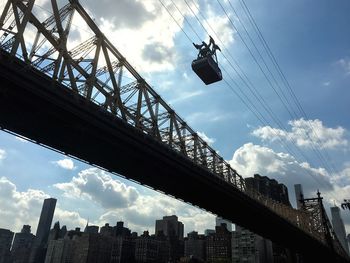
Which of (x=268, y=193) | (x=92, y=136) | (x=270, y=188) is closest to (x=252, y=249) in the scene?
(x=268, y=193)

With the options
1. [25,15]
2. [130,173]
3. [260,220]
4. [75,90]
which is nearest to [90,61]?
[75,90]

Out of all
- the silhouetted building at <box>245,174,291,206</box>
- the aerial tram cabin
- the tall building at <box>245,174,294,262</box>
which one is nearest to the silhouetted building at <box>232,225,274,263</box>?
the tall building at <box>245,174,294,262</box>

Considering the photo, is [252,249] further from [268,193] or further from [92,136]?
[92,136]

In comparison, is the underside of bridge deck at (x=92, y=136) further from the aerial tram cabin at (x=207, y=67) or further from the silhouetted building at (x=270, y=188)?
the silhouetted building at (x=270, y=188)

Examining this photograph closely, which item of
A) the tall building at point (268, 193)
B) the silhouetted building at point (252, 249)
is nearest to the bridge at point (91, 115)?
the tall building at point (268, 193)

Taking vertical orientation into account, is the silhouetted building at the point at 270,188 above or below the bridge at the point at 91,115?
above

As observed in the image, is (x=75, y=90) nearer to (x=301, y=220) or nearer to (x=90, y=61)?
(x=90, y=61)

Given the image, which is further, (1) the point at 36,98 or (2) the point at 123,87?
(2) the point at 123,87

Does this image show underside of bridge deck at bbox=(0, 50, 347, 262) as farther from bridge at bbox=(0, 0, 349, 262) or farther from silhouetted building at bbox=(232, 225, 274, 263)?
silhouetted building at bbox=(232, 225, 274, 263)
